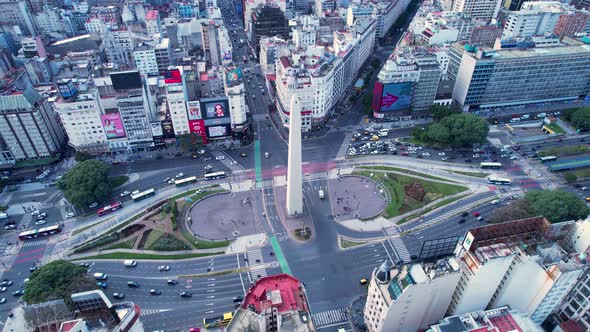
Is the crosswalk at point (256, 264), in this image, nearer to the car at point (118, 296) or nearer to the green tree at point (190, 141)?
the car at point (118, 296)

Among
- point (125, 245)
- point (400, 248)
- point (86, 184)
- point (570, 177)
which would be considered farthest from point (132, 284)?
point (570, 177)

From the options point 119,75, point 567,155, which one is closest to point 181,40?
point 119,75

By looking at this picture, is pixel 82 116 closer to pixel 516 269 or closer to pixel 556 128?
pixel 516 269

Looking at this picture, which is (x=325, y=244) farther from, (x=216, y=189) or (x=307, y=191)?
(x=216, y=189)

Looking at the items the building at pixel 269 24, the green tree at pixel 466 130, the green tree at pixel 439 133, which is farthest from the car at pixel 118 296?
the building at pixel 269 24

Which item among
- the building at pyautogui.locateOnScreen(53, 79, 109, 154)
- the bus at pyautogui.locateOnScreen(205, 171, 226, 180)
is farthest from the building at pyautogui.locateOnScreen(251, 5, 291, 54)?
the bus at pyautogui.locateOnScreen(205, 171, 226, 180)

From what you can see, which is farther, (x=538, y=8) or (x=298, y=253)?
(x=538, y=8)
